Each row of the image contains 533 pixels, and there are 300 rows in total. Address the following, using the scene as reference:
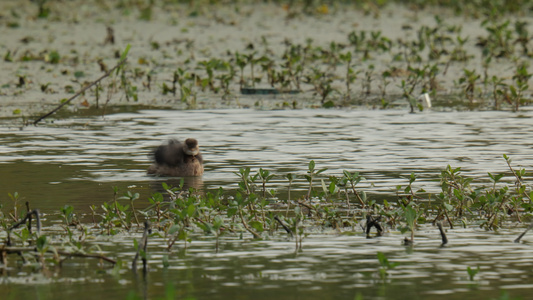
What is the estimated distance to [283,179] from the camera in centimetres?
1047

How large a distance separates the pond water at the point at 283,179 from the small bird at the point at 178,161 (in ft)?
0.51

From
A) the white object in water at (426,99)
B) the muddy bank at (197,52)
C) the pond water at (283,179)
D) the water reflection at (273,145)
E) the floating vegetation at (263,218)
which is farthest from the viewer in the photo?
the muddy bank at (197,52)

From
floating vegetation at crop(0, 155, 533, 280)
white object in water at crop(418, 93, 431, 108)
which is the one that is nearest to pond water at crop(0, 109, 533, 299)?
floating vegetation at crop(0, 155, 533, 280)

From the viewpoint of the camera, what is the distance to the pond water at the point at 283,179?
256 inches

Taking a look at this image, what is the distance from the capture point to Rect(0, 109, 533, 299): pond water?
21.3 feet

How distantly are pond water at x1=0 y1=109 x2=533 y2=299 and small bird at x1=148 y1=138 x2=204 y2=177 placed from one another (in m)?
0.16

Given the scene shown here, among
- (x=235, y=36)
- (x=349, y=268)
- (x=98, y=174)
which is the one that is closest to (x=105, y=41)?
(x=235, y=36)

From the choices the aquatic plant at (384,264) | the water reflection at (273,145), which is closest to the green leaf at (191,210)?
the aquatic plant at (384,264)

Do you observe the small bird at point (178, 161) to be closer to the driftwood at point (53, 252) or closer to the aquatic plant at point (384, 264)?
the driftwood at point (53, 252)

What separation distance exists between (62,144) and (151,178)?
2.48 m

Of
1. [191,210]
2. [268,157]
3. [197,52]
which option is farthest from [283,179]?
[197,52]

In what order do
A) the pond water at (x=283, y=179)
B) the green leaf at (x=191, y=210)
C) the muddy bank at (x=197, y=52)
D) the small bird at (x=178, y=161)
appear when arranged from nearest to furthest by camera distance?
the pond water at (x=283, y=179) → the green leaf at (x=191, y=210) → the small bird at (x=178, y=161) → the muddy bank at (x=197, y=52)

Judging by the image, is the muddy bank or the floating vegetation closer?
the floating vegetation

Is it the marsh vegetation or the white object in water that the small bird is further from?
the white object in water
